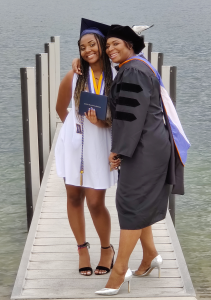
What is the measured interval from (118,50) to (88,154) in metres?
0.68

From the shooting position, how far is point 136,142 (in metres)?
3.35

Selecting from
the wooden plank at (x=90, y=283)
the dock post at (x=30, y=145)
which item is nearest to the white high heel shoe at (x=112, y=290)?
the wooden plank at (x=90, y=283)

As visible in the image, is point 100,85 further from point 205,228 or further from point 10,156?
point 10,156

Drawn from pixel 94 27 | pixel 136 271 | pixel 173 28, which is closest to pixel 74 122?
pixel 94 27

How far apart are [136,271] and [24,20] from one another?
31095 millimetres

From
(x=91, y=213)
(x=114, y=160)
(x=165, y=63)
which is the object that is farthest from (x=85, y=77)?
(x=165, y=63)

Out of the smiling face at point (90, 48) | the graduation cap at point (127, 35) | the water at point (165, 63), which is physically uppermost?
the graduation cap at point (127, 35)

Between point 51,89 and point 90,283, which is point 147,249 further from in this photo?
point 51,89

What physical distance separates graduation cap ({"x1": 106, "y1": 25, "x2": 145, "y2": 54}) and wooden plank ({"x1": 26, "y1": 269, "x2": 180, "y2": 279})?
1452mm

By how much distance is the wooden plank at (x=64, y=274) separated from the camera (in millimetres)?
3982

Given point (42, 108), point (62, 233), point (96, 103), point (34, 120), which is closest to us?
point (96, 103)

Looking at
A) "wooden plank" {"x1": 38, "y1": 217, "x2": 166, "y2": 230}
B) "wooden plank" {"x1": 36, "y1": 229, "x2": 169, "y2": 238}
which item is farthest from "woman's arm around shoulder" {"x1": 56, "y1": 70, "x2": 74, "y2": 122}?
"wooden plank" {"x1": 38, "y1": 217, "x2": 166, "y2": 230}

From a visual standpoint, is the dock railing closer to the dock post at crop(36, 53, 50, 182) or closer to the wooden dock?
the dock post at crop(36, 53, 50, 182)

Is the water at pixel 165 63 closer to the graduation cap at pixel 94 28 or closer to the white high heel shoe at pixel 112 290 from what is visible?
the white high heel shoe at pixel 112 290
